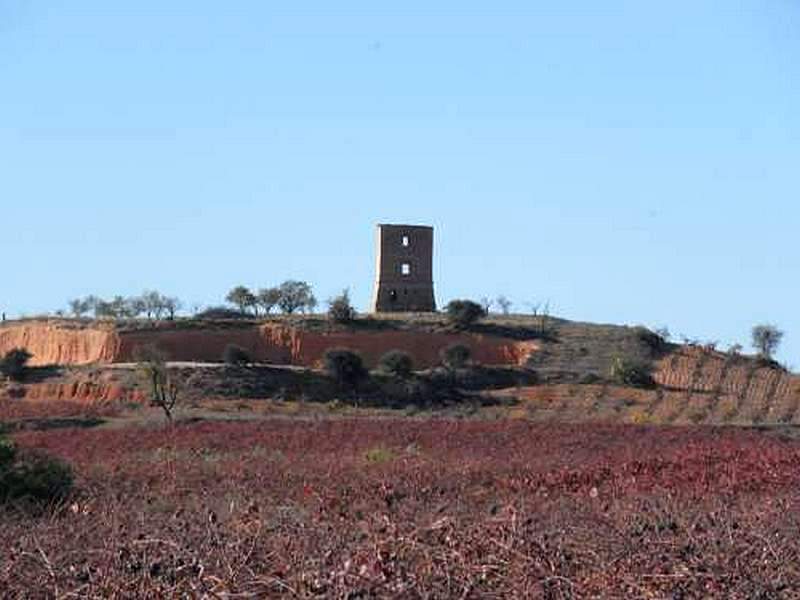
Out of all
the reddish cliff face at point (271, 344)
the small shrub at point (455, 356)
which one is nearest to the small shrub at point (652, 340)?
the reddish cliff face at point (271, 344)

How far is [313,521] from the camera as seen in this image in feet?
40.5

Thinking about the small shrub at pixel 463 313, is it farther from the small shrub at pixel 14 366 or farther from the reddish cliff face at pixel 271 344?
the small shrub at pixel 14 366

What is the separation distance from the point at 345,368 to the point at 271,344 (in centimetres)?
1319

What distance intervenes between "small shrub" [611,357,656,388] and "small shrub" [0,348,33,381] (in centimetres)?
2144

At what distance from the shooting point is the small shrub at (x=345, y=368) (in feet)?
195

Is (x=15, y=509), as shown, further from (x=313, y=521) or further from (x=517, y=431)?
(x=517, y=431)

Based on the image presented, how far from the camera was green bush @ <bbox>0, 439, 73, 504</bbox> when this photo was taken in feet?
67.7

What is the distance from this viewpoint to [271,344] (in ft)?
237

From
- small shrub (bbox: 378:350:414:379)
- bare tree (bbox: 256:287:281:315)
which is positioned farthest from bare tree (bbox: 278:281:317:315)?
small shrub (bbox: 378:350:414:379)

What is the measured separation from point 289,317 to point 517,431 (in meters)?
41.5

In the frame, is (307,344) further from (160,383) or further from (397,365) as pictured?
(160,383)

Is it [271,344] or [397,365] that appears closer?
[397,365]

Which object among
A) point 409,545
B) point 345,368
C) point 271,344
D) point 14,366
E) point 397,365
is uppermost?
point 409,545

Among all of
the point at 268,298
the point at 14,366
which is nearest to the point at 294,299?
the point at 268,298
